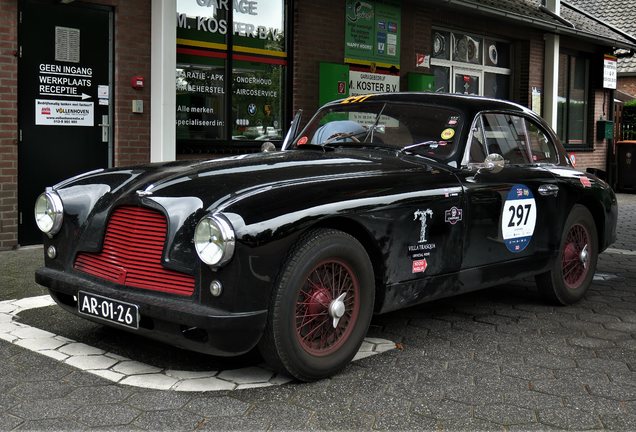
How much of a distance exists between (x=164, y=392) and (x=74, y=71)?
528 cm

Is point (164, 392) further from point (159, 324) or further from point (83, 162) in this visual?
point (83, 162)

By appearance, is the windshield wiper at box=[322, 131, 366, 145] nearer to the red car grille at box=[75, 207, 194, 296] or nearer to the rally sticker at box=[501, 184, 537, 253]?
the rally sticker at box=[501, 184, 537, 253]

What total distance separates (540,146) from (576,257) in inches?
34.7

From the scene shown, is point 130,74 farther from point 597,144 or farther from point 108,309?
point 597,144

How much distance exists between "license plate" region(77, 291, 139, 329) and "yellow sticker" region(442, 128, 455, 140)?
227cm

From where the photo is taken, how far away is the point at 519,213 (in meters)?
4.89

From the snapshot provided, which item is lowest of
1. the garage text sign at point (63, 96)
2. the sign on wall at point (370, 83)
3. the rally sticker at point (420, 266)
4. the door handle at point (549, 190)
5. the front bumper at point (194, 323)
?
the front bumper at point (194, 323)

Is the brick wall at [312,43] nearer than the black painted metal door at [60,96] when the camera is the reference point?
No

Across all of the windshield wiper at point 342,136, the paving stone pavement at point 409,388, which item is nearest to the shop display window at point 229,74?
the windshield wiper at point 342,136

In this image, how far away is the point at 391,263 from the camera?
3936 millimetres

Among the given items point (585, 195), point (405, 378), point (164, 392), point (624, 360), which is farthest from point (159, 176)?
point (585, 195)

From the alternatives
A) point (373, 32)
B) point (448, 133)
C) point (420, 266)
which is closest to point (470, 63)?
point (373, 32)

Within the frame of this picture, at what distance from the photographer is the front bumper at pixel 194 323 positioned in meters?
3.25

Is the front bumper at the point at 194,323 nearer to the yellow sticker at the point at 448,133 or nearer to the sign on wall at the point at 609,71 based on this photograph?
the yellow sticker at the point at 448,133
